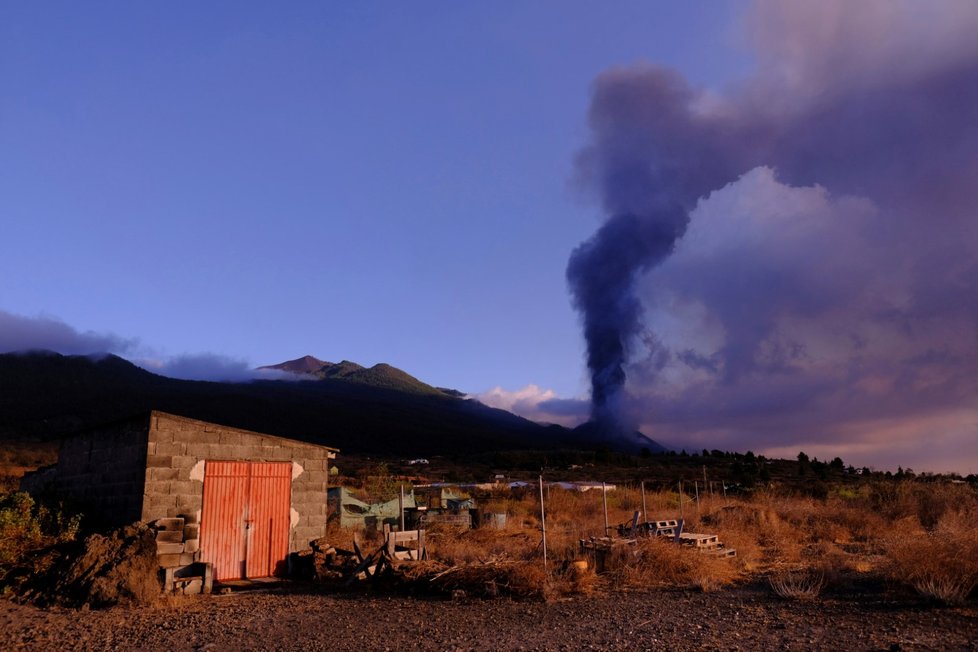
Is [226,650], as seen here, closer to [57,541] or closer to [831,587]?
[57,541]

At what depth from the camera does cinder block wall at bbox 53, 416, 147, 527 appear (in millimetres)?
14992

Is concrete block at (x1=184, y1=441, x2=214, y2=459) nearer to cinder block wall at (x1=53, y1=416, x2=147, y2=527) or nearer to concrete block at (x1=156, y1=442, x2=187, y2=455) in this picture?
concrete block at (x1=156, y1=442, x2=187, y2=455)

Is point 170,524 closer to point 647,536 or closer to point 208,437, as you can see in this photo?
point 208,437

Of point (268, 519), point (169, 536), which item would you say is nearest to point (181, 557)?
point (169, 536)

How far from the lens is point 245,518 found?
16.1m

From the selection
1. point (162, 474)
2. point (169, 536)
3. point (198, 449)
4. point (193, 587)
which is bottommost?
point (193, 587)

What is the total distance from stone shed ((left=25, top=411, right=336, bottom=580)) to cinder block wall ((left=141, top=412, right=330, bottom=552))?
0.02 m

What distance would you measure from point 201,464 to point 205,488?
552 millimetres

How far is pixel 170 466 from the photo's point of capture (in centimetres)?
1509

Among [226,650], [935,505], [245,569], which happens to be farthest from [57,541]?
[935,505]

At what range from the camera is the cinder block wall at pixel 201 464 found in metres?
14.9

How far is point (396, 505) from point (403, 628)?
48.5 feet

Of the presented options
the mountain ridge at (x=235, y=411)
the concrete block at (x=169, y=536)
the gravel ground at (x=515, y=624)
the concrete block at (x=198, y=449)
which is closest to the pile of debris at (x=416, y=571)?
the gravel ground at (x=515, y=624)

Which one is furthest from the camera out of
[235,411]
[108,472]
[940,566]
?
[235,411]
